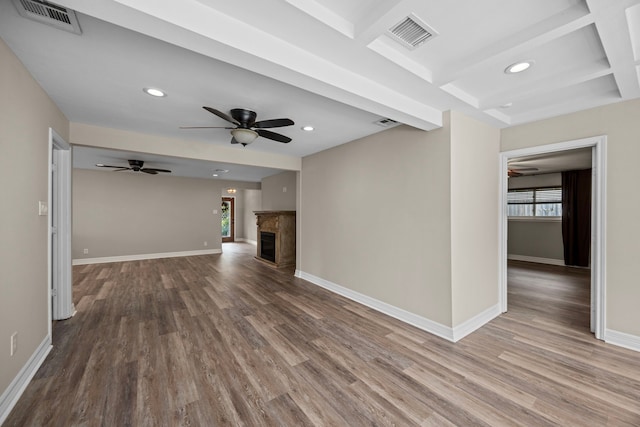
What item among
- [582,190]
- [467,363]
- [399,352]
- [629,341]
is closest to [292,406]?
[399,352]

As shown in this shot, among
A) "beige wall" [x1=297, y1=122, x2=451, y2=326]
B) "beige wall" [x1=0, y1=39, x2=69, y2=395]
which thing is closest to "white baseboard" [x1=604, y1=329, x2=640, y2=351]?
"beige wall" [x1=297, y1=122, x2=451, y2=326]

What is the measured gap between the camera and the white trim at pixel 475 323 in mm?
2692

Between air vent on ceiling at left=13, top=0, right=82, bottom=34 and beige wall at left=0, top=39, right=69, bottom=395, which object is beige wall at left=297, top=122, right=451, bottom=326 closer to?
air vent on ceiling at left=13, top=0, right=82, bottom=34

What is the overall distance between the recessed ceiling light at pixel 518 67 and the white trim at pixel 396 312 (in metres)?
2.44

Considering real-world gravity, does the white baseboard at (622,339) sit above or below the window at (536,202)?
below

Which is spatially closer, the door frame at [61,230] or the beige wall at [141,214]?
the door frame at [61,230]

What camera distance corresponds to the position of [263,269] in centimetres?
594

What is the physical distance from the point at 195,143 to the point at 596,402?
→ 505 cm

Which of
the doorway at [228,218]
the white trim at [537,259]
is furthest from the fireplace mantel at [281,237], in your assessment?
the white trim at [537,259]

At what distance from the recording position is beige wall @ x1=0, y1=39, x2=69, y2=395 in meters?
1.66

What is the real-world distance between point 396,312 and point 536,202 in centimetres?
634

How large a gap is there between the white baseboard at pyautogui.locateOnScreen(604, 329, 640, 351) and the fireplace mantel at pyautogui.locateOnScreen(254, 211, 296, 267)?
16.9ft

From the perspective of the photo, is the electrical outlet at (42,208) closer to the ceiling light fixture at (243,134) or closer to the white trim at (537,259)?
the ceiling light fixture at (243,134)

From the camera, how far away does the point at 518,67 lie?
6.63ft
